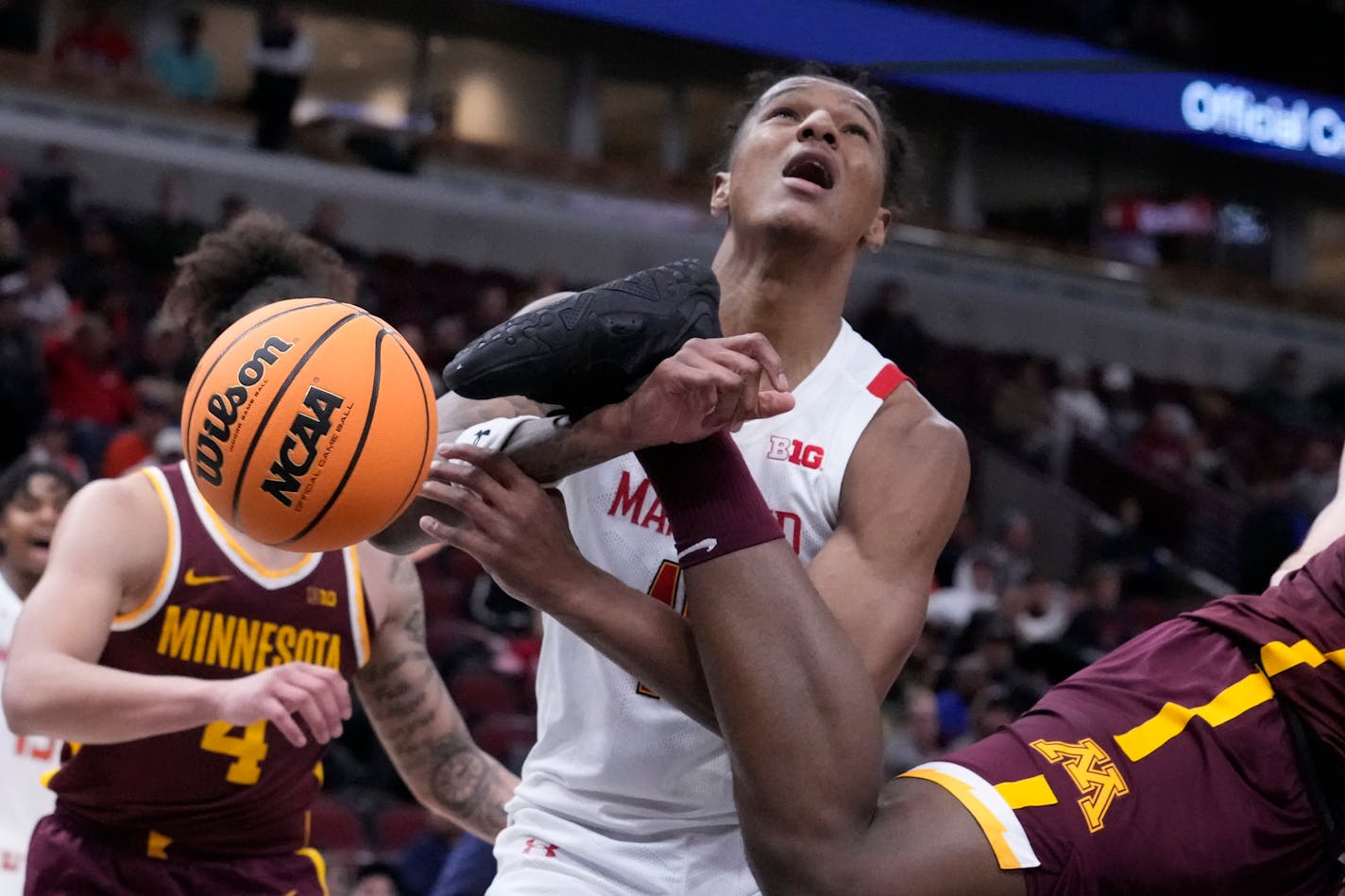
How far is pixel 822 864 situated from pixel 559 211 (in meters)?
12.3

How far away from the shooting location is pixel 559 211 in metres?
14.4

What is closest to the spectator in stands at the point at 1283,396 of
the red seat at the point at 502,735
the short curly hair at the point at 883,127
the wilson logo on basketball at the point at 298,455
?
the red seat at the point at 502,735

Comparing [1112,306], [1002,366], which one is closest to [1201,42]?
[1002,366]

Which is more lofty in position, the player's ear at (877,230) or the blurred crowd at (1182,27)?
the blurred crowd at (1182,27)

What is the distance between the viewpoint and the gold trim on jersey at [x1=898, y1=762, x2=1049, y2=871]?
2443 millimetres

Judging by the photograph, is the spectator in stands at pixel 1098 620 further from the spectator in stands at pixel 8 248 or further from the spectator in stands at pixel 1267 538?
the spectator in stands at pixel 8 248

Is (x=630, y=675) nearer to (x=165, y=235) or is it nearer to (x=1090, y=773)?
(x=1090, y=773)

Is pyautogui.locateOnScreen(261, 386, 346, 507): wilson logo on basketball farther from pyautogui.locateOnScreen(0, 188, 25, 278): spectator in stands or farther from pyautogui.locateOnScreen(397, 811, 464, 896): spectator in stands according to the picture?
pyautogui.locateOnScreen(0, 188, 25, 278): spectator in stands

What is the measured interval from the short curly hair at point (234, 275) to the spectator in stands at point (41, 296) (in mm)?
5542

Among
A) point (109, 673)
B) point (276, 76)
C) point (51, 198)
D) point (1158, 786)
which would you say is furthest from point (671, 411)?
point (276, 76)

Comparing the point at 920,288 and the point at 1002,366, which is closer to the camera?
the point at 1002,366

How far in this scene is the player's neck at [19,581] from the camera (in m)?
4.19

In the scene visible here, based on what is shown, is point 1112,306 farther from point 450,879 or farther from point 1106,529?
point 450,879

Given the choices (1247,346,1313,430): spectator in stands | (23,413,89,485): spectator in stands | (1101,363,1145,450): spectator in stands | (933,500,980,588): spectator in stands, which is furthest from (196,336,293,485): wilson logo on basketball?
(1247,346,1313,430): spectator in stands
